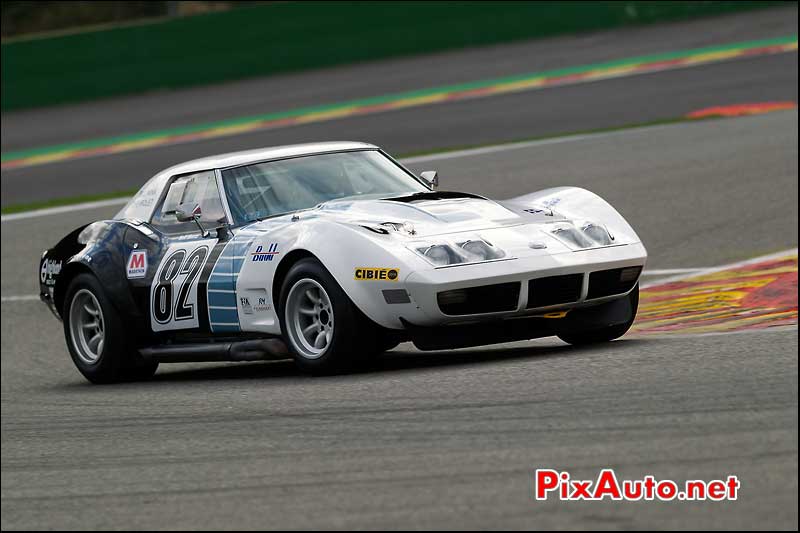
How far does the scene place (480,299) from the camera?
22.5 feet

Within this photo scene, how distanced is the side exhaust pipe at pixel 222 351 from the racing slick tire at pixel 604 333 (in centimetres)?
157

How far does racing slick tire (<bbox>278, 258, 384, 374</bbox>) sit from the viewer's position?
6906mm

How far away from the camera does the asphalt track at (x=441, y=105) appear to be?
1900cm

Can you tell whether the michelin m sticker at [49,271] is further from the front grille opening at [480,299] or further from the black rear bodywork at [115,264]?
the front grille opening at [480,299]

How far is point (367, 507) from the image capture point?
4.43 metres

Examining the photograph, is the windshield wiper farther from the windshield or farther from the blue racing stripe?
the blue racing stripe

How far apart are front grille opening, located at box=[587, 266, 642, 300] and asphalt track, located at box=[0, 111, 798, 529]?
301mm

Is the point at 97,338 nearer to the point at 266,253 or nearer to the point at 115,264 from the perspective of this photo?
the point at 115,264

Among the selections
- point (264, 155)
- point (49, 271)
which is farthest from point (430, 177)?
point (49, 271)

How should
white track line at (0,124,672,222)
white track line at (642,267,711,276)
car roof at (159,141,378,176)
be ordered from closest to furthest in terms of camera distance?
car roof at (159,141,378,176) < white track line at (642,267,711,276) < white track line at (0,124,672,222)

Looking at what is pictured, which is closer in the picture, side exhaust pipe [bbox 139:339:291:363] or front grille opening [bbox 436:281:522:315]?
front grille opening [bbox 436:281:522:315]

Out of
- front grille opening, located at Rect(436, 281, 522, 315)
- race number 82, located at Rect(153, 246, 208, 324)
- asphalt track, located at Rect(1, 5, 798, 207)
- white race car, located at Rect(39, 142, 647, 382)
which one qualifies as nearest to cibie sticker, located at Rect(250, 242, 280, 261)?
white race car, located at Rect(39, 142, 647, 382)

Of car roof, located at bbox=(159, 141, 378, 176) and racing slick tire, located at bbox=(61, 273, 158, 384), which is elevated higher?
car roof, located at bbox=(159, 141, 378, 176)

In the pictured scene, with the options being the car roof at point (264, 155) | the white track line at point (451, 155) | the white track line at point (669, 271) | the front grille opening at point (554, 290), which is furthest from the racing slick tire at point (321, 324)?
the white track line at point (451, 155)
